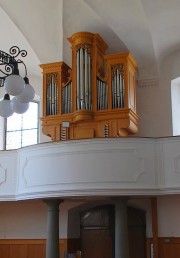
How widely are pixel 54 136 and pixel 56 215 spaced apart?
222cm

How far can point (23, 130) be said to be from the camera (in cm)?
1606

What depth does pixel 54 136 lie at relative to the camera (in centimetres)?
1276

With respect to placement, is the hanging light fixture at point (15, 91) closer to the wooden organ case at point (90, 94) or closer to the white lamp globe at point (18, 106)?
the white lamp globe at point (18, 106)

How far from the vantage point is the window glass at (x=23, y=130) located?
15867 mm

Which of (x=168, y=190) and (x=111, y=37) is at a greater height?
(x=111, y=37)

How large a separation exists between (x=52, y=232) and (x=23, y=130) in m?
5.33

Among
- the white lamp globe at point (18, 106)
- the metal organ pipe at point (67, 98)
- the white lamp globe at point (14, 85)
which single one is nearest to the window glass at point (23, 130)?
the metal organ pipe at point (67, 98)

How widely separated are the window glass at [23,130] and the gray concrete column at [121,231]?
5.54 metres

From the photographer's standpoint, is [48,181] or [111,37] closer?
[48,181]

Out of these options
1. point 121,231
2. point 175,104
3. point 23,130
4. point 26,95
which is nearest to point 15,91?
point 26,95

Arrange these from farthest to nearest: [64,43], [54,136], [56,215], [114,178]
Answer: [64,43] → [54,136] → [56,215] → [114,178]

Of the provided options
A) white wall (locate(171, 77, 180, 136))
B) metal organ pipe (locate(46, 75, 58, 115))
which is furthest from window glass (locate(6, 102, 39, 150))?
white wall (locate(171, 77, 180, 136))

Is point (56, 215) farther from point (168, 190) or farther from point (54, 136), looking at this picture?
point (168, 190)

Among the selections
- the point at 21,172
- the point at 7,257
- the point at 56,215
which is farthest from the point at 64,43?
the point at 7,257
